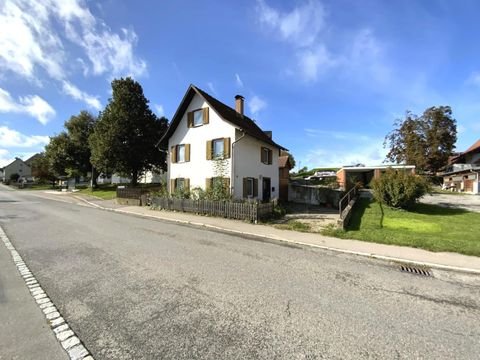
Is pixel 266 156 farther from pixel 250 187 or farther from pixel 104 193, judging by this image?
pixel 104 193

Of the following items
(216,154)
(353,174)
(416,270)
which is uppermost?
(216,154)

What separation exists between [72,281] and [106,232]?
517 cm

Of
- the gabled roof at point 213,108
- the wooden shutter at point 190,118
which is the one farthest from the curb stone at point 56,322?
the wooden shutter at point 190,118

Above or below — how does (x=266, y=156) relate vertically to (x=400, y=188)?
above

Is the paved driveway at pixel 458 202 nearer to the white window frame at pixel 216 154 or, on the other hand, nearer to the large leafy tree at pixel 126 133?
the white window frame at pixel 216 154

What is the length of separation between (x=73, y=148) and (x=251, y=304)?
44.9 metres

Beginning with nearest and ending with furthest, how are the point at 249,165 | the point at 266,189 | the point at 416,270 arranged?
the point at 416,270 → the point at 249,165 → the point at 266,189

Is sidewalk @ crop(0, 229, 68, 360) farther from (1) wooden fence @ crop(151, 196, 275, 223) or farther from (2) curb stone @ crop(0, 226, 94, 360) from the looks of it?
(1) wooden fence @ crop(151, 196, 275, 223)

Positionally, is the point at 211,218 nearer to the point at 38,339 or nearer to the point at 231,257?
the point at 231,257

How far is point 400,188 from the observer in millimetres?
15953

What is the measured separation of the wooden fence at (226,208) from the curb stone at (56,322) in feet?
30.5

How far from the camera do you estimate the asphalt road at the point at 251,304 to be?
3.21 metres

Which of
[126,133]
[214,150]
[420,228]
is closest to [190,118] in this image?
[214,150]

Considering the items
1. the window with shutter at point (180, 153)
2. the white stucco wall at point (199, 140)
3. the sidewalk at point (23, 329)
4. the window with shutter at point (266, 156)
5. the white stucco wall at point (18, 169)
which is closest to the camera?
the sidewalk at point (23, 329)
